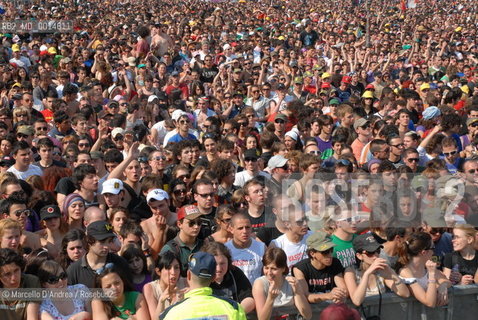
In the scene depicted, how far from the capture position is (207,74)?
1628 centimetres

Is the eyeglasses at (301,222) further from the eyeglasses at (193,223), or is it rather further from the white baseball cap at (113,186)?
the white baseball cap at (113,186)

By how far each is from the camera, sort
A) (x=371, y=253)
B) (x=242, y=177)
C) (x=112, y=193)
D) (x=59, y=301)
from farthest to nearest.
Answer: (x=242, y=177)
(x=112, y=193)
(x=371, y=253)
(x=59, y=301)

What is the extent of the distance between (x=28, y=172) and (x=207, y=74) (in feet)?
26.9

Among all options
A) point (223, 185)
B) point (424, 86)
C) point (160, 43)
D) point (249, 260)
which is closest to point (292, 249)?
point (249, 260)

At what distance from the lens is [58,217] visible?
699cm

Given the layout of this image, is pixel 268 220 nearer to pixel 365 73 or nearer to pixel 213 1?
pixel 365 73

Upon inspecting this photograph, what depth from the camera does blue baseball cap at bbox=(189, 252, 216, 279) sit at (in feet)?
15.6

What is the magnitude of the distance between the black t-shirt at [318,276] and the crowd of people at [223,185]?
1 cm

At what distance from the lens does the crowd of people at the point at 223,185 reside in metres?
5.82

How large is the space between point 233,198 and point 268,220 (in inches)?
22.1

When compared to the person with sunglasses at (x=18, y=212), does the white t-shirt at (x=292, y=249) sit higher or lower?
lower

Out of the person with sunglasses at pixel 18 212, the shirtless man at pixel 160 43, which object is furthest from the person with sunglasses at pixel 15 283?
the shirtless man at pixel 160 43

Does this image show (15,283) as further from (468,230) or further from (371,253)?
(468,230)

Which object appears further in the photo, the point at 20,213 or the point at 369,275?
the point at 20,213
